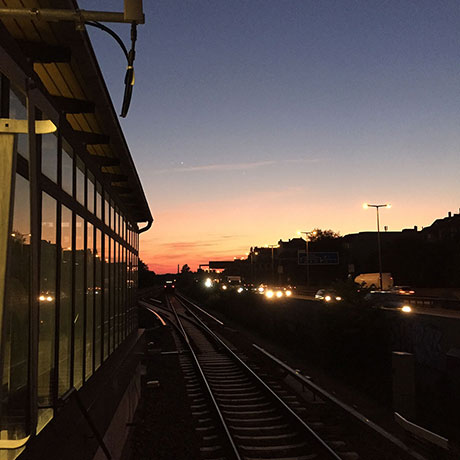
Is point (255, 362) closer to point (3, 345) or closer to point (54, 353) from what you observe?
point (54, 353)

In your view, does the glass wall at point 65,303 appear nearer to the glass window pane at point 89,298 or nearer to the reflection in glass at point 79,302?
the reflection in glass at point 79,302

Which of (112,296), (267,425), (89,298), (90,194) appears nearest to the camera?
(90,194)

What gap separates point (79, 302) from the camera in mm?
7781

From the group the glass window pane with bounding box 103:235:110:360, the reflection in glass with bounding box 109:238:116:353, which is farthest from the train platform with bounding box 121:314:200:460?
the glass window pane with bounding box 103:235:110:360

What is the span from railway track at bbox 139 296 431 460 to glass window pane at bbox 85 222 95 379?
3.25 metres

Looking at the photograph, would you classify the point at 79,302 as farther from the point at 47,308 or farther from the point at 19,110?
the point at 19,110

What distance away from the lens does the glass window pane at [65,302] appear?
670 centimetres

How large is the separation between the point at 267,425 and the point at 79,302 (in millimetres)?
6873

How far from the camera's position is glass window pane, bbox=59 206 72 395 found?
670 centimetres

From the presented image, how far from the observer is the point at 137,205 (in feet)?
51.4

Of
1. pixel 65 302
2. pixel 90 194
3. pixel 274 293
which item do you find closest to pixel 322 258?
pixel 274 293

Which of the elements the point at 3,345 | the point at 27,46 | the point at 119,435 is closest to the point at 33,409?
the point at 3,345

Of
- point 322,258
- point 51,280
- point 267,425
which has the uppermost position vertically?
point 322,258

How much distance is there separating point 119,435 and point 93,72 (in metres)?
6.99
